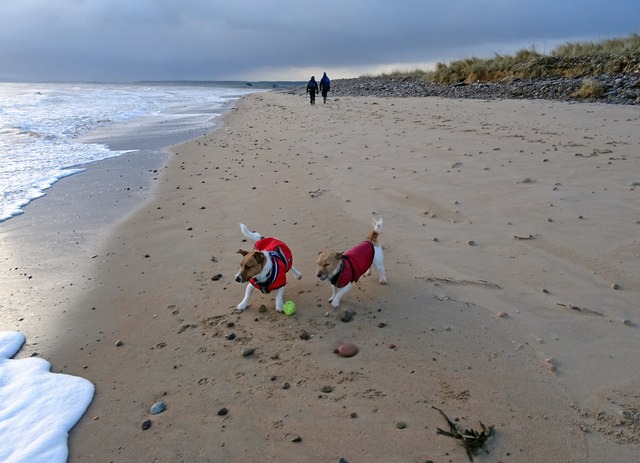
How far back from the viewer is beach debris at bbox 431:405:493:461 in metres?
2.53

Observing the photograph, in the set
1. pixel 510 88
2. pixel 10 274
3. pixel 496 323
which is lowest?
pixel 10 274

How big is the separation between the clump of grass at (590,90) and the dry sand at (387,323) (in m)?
6.95

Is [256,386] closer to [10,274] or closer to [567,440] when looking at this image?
[567,440]

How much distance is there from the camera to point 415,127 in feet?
38.2

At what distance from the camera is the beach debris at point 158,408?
3.00 m

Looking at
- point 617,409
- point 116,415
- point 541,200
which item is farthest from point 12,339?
point 541,200

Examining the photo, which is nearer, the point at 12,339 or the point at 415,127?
the point at 12,339

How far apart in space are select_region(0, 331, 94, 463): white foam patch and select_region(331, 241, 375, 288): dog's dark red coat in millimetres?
2254

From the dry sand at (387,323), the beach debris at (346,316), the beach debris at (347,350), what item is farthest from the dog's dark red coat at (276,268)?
the beach debris at (347,350)

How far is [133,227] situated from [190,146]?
669cm

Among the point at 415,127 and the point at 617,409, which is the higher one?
the point at 415,127

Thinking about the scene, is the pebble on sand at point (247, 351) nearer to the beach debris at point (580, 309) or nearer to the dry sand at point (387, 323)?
the dry sand at point (387, 323)

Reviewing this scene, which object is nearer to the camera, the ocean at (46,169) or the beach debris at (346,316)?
the ocean at (46,169)

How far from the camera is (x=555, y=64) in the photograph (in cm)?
1895
